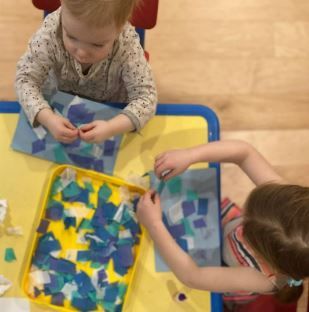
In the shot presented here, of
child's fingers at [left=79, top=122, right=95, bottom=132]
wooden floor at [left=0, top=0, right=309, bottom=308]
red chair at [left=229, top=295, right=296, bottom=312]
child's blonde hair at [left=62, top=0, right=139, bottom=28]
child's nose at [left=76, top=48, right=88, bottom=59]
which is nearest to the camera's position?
child's blonde hair at [left=62, top=0, right=139, bottom=28]

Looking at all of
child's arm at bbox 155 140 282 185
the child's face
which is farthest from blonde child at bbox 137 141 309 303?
the child's face

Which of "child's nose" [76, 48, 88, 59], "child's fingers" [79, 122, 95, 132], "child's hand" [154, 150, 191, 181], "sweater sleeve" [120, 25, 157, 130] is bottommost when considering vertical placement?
"child's hand" [154, 150, 191, 181]

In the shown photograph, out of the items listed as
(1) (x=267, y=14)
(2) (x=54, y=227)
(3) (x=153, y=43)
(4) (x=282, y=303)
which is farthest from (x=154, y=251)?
(1) (x=267, y=14)

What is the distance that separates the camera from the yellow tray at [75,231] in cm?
94

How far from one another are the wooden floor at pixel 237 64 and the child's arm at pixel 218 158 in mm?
447

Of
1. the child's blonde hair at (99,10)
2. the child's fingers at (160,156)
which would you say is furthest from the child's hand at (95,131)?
the child's blonde hair at (99,10)

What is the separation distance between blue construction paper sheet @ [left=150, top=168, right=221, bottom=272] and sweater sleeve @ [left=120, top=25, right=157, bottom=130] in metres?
0.13

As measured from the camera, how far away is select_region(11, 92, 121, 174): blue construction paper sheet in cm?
101

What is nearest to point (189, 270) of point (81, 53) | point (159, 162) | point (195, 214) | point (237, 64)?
point (195, 214)

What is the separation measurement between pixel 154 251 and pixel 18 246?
268 mm

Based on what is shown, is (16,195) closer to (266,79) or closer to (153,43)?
(153,43)

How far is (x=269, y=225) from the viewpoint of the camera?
0.85m

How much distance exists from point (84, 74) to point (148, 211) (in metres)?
0.33

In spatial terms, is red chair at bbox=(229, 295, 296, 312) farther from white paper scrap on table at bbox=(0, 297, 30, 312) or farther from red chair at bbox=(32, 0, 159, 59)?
red chair at bbox=(32, 0, 159, 59)
